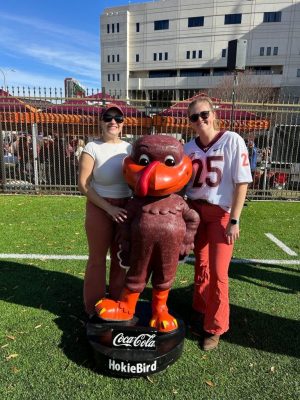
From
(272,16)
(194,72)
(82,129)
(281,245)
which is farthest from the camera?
(194,72)

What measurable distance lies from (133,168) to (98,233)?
75 cm

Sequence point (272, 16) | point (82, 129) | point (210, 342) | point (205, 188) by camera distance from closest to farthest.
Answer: point (205, 188) → point (210, 342) → point (82, 129) → point (272, 16)

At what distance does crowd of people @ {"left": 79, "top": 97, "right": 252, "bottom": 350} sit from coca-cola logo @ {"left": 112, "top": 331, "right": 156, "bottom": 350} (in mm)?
383

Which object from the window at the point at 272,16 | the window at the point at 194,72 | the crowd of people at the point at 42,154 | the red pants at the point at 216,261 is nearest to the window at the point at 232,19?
the window at the point at 272,16

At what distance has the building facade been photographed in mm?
51375

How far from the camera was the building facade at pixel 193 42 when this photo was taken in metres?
51.4

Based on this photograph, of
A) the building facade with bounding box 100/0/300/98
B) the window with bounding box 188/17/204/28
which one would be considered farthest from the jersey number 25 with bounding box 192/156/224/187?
the window with bounding box 188/17/204/28

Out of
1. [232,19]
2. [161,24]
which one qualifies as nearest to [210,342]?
[232,19]

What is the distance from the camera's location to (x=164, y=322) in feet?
8.91

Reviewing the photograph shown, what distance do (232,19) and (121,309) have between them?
60107mm

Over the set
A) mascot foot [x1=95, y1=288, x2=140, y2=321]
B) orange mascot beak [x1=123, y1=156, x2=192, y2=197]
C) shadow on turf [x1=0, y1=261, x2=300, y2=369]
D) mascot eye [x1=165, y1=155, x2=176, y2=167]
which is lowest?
shadow on turf [x1=0, y1=261, x2=300, y2=369]

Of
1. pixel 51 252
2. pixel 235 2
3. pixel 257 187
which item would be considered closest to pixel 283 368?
pixel 51 252

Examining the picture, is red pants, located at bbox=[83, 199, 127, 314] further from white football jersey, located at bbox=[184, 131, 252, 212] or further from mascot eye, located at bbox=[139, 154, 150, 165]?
white football jersey, located at bbox=[184, 131, 252, 212]

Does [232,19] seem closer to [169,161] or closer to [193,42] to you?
[193,42]
